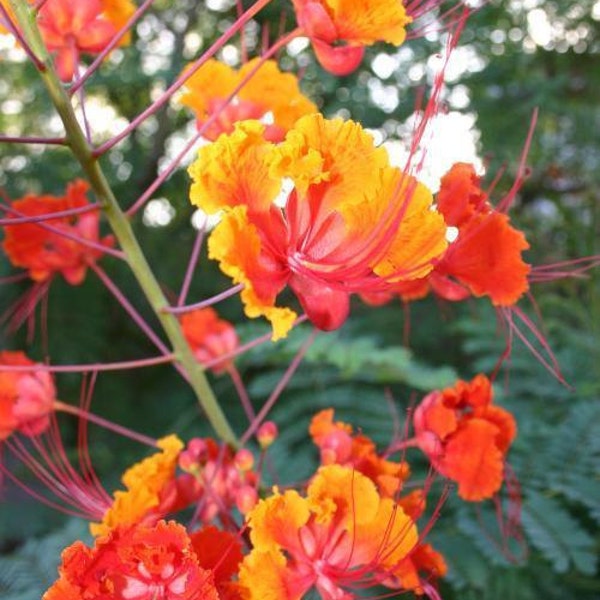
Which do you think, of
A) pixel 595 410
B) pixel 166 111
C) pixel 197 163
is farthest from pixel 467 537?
pixel 166 111

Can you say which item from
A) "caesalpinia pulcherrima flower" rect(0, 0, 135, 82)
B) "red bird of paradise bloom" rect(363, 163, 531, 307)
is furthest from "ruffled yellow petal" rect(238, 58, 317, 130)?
"red bird of paradise bloom" rect(363, 163, 531, 307)

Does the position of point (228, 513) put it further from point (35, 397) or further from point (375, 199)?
point (375, 199)

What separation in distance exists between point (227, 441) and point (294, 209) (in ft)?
1.13

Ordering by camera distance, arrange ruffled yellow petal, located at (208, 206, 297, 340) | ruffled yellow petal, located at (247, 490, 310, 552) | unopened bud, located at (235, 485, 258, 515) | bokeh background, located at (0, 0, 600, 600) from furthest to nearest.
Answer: bokeh background, located at (0, 0, 600, 600) → unopened bud, located at (235, 485, 258, 515) → ruffled yellow petal, located at (247, 490, 310, 552) → ruffled yellow petal, located at (208, 206, 297, 340)

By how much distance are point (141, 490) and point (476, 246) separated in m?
0.45

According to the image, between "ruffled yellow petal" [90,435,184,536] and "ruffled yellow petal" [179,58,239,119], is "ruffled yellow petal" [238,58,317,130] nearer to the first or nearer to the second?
"ruffled yellow petal" [179,58,239,119]

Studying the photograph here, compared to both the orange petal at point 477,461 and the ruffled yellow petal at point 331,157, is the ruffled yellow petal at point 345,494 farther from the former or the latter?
the ruffled yellow petal at point 331,157

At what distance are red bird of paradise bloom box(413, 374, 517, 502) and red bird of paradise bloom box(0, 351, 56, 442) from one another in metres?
0.47

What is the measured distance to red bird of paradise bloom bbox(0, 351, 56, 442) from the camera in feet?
3.68

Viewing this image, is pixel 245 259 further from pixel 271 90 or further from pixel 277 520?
pixel 271 90

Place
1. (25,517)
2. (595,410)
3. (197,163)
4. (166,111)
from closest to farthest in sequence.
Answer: (197,163) → (595,410) → (25,517) → (166,111)

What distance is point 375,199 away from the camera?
803 millimetres

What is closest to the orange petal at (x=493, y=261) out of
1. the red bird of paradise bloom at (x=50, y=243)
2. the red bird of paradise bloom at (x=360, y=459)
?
the red bird of paradise bloom at (x=360, y=459)

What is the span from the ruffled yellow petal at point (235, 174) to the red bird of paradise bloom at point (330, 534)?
29 centimetres
